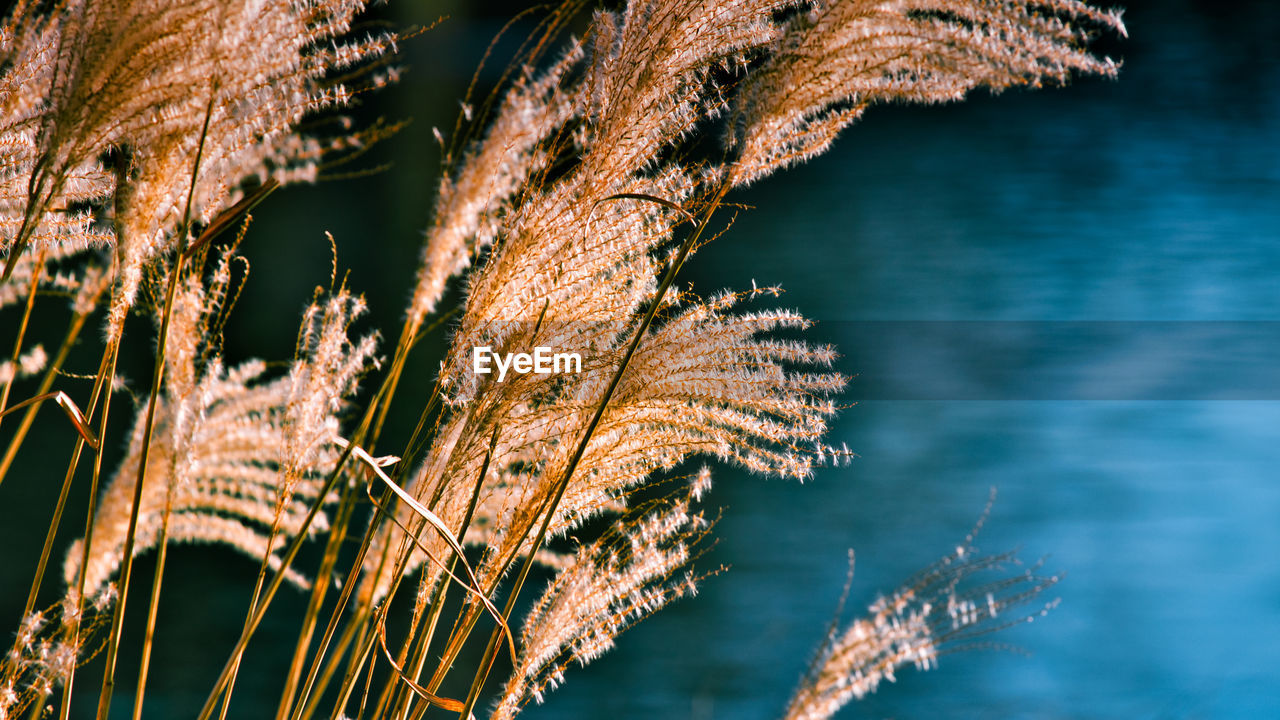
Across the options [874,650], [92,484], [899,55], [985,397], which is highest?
[985,397]

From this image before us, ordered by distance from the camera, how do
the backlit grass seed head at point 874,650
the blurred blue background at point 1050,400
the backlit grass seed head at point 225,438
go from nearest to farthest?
the backlit grass seed head at point 874,650 < the backlit grass seed head at point 225,438 < the blurred blue background at point 1050,400

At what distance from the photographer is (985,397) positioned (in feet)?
4.65

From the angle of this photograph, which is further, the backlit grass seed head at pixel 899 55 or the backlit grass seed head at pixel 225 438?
the backlit grass seed head at pixel 225 438

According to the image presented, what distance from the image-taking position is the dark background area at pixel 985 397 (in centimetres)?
138

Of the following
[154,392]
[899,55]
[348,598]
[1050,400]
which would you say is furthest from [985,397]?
[154,392]

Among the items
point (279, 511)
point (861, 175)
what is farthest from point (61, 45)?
point (861, 175)

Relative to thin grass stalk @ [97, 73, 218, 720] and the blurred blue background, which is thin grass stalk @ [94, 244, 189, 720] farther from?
the blurred blue background

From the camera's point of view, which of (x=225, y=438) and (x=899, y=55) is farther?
(x=225, y=438)

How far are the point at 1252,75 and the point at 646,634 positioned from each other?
5.52 feet

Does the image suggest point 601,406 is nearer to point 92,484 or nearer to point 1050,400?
point 92,484

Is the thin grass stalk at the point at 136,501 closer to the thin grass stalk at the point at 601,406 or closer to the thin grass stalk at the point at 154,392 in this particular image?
the thin grass stalk at the point at 154,392

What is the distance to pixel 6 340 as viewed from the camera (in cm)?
154

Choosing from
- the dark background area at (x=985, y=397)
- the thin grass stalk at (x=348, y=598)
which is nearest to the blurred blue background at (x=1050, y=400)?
the dark background area at (x=985, y=397)

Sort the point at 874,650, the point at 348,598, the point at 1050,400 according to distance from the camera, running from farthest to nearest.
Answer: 1. the point at 1050,400
2. the point at 348,598
3. the point at 874,650
